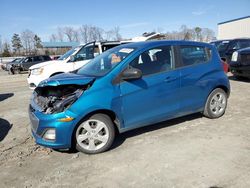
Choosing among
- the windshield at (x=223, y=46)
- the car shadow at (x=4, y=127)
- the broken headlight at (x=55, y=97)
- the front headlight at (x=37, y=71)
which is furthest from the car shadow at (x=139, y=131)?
the windshield at (x=223, y=46)

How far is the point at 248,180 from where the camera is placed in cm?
333

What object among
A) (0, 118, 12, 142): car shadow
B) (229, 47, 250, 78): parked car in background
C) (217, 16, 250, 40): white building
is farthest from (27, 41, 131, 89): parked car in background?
(217, 16, 250, 40): white building

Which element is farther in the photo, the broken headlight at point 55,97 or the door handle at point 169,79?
the door handle at point 169,79

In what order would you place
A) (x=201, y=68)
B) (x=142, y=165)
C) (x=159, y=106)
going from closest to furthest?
(x=142, y=165) < (x=159, y=106) < (x=201, y=68)

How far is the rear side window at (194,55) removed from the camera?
5.19 m

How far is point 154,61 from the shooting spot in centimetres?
484

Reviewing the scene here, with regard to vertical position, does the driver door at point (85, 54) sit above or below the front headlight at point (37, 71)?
above

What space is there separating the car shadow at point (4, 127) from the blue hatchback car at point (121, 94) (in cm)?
144

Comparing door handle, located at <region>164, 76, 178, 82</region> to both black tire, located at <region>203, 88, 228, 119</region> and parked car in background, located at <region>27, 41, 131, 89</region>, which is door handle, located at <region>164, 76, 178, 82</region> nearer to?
black tire, located at <region>203, 88, 228, 119</region>

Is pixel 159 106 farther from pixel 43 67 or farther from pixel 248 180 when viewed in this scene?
pixel 43 67

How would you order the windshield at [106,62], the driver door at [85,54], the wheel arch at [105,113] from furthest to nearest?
1. the driver door at [85,54]
2. the windshield at [106,62]
3. the wheel arch at [105,113]

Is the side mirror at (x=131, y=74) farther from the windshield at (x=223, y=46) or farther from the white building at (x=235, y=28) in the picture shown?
the white building at (x=235, y=28)

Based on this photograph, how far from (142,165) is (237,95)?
5.35 metres

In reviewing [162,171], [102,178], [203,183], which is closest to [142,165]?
[162,171]
